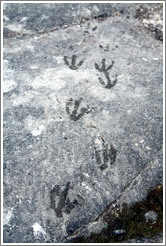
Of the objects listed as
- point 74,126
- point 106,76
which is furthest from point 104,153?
point 106,76

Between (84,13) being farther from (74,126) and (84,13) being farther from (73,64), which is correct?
(74,126)

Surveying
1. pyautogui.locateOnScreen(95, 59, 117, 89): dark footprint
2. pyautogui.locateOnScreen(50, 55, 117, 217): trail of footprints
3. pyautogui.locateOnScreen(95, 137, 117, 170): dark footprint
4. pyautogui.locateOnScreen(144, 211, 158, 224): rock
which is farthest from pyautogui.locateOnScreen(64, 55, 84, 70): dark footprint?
pyautogui.locateOnScreen(144, 211, 158, 224): rock

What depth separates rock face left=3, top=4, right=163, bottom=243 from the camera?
1.32m

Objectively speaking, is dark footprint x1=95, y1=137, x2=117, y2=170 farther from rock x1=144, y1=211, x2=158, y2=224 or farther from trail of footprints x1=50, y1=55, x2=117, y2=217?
rock x1=144, y1=211, x2=158, y2=224

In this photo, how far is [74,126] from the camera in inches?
63.4

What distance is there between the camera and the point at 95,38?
2279 mm

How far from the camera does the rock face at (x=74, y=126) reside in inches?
52.1

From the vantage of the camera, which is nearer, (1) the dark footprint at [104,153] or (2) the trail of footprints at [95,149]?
(2) the trail of footprints at [95,149]

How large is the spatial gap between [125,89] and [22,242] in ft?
3.72

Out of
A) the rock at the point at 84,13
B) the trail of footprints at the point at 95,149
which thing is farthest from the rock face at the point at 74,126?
the rock at the point at 84,13

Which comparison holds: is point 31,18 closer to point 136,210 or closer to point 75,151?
point 75,151

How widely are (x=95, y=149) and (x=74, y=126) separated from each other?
196 millimetres

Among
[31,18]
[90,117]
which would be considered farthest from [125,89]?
[31,18]

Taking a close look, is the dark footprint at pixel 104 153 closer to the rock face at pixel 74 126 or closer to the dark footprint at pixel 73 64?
the rock face at pixel 74 126
